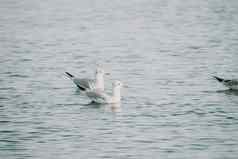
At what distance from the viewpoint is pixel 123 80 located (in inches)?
1257

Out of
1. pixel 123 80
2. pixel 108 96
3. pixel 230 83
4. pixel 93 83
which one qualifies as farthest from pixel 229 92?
pixel 108 96

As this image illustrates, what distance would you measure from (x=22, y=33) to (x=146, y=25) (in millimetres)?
7044

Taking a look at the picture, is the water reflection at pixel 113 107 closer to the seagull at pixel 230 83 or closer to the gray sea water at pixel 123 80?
the gray sea water at pixel 123 80

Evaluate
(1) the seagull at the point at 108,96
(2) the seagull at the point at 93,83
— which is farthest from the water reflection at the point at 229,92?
(1) the seagull at the point at 108,96

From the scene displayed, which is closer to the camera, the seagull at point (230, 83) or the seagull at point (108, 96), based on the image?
the seagull at point (108, 96)

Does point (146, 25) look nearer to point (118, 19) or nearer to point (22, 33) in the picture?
point (118, 19)

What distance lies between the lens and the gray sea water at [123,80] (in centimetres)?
2252

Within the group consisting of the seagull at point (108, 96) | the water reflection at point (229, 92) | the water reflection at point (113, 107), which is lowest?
the water reflection at point (229, 92)

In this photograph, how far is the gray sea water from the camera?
22516 millimetres

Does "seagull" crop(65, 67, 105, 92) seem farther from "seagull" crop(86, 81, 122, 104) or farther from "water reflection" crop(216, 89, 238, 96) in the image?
"water reflection" crop(216, 89, 238, 96)

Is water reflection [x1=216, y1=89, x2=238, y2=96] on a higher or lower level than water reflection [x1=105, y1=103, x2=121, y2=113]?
lower

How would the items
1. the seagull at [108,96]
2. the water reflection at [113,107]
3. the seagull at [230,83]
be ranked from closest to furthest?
the water reflection at [113,107] < the seagull at [108,96] < the seagull at [230,83]

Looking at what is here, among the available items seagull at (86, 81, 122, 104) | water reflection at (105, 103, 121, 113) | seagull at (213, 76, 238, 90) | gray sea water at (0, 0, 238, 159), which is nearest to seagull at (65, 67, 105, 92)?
gray sea water at (0, 0, 238, 159)

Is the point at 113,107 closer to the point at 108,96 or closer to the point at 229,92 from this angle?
the point at 108,96
